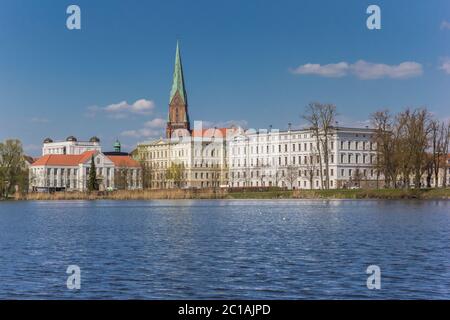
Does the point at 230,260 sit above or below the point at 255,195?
below

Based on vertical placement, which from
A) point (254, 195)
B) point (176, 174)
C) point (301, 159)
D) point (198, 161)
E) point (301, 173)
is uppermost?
point (198, 161)

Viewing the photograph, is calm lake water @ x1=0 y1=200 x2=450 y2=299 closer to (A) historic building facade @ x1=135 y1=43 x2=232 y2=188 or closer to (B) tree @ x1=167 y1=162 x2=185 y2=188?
(B) tree @ x1=167 y1=162 x2=185 y2=188

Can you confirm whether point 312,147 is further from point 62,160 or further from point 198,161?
point 62,160

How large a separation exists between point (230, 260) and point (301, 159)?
119 m

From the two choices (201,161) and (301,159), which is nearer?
(301,159)

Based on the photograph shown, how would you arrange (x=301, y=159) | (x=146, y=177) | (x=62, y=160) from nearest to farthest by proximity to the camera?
1. (x=301, y=159)
2. (x=146, y=177)
3. (x=62, y=160)

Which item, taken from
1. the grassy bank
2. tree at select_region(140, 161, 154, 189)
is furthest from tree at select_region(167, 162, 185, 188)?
the grassy bank

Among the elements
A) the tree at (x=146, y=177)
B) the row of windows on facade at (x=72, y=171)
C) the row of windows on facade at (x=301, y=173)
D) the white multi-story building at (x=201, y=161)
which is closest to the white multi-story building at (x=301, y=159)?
the row of windows on facade at (x=301, y=173)

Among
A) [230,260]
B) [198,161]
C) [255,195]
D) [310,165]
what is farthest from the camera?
[198,161]

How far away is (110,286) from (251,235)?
16613 mm

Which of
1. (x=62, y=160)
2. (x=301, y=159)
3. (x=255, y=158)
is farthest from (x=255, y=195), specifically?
(x=62, y=160)

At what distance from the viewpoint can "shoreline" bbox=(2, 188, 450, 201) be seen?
87812mm

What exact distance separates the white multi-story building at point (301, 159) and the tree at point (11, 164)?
162 feet

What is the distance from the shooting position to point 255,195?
105 meters
